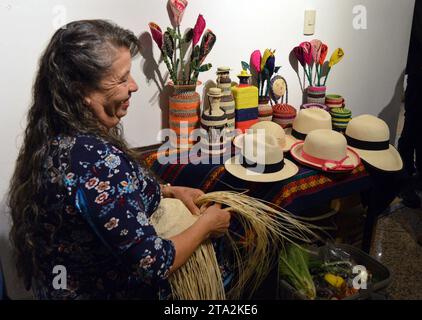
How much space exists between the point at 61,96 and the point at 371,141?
1426mm

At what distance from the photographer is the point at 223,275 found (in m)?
1.37

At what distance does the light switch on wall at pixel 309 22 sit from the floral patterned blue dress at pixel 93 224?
5.41 ft

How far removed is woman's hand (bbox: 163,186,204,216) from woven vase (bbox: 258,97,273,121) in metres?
0.73

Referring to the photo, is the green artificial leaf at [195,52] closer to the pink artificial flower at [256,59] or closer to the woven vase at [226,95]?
the woven vase at [226,95]

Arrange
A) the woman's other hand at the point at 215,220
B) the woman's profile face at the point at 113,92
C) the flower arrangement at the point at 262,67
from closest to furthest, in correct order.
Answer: the woman's profile face at the point at 113,92 < the woman's other hand at the point at 215,220 < the flower arrangement at the point at 262,67

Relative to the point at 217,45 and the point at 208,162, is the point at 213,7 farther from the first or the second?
the point at 208,162

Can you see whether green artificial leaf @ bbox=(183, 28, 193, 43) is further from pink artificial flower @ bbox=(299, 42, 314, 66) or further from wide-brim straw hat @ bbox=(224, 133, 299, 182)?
pink artificial flower @ bbox=(299, 42, 314, 66)

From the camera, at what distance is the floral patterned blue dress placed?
3.10 feet

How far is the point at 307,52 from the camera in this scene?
7.47 ft

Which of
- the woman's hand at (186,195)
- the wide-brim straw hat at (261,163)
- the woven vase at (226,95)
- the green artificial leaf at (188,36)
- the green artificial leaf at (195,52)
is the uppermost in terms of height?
the green artificial leaf at (188,36)

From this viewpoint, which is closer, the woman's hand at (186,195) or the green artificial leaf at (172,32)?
the woman's hand at (186,195)

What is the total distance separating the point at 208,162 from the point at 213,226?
49 centimetres

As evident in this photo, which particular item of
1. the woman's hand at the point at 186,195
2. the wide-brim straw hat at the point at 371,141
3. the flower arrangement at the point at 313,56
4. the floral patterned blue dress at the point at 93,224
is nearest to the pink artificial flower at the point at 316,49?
the flower arrangement at the point at 313,56

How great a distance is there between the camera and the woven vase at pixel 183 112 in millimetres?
1756
